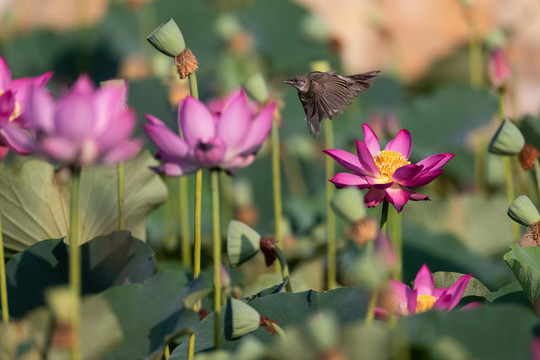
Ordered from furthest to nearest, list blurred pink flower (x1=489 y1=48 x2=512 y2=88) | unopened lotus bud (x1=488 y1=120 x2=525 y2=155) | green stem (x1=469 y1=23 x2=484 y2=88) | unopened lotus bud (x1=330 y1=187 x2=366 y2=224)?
1. green stem (x1=469 y1=23 x2=484 y2=88)
2. blurred pink flower (x1=489 y1=48 x2=512 y2=88)
3. unopened lotus bud (x1=488 y1=120 x2=525 y2=155)
4. unopened lotus bud (x1=330 y1=187 x2=366 y2=224)

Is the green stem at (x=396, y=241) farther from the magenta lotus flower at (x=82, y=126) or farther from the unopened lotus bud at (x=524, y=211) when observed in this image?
the magenta lotus flower at (x=82, y=126)

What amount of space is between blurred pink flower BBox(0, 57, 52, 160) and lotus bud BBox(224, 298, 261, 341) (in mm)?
240

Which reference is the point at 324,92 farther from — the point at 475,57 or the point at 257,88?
the point at 475,57

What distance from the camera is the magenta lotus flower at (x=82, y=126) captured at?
542mm

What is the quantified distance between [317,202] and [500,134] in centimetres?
99

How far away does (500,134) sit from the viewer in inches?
34.2

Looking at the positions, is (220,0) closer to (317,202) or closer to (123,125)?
(317,202)

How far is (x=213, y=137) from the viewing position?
0.66 metres

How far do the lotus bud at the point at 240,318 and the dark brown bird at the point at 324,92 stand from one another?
0.27 meters

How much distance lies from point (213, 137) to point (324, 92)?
0.84 ft

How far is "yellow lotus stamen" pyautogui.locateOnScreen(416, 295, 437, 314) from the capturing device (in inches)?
30.1

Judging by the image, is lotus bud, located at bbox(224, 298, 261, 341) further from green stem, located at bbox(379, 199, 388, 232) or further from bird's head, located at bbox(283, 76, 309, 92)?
bird's head, located at bbox(283, 76, 309, 92)

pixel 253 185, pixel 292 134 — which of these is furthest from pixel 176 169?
pixel 292 134

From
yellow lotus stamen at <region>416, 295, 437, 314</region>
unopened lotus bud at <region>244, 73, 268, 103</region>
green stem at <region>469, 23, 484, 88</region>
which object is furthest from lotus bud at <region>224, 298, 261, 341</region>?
green stem at <region>469, 23, 484, 88</region>
